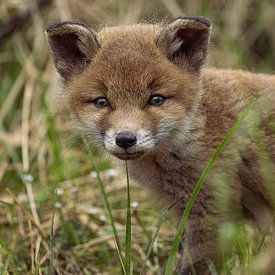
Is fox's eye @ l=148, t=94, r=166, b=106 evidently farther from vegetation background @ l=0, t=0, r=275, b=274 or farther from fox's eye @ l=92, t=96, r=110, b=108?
vegetation background @ l=0, t=0, r=275, b=274

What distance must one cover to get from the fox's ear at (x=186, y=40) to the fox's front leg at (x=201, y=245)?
105 centimetres

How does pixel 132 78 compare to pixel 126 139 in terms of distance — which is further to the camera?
pixel 132 78

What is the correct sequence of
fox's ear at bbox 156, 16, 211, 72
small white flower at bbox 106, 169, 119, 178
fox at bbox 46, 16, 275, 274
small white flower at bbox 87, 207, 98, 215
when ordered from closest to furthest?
1. fox at bbox 46, 16, 275, 274
2. fox's ear at bbox 156, 16, 211, 72
3. small white flower at bbox 87, 207, 98, 215
4. small white flower at bbox 106, 169, 119, 178

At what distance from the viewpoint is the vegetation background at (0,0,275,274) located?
17.2ft

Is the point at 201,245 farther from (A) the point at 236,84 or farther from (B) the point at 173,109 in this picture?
(A) the point at 236,84

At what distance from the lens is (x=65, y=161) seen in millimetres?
6957

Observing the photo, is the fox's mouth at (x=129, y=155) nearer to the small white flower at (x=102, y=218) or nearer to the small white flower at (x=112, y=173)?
the small white flower at (x=102, y=218)

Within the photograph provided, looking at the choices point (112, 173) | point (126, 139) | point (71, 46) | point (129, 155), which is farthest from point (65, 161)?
point (126, 139)

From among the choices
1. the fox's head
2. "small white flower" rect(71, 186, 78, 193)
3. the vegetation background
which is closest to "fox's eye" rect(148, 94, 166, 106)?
the fox's head

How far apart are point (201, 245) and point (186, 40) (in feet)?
4.55

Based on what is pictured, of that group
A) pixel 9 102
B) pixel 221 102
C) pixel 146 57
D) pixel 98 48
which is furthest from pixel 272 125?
pixel 9 102

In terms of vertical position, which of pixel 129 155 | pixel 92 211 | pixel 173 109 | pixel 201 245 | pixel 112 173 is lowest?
pixel 92 211

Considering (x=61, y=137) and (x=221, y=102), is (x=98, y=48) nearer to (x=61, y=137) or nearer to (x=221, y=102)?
(x=221, y=102)

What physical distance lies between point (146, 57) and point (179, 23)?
0.33 m
